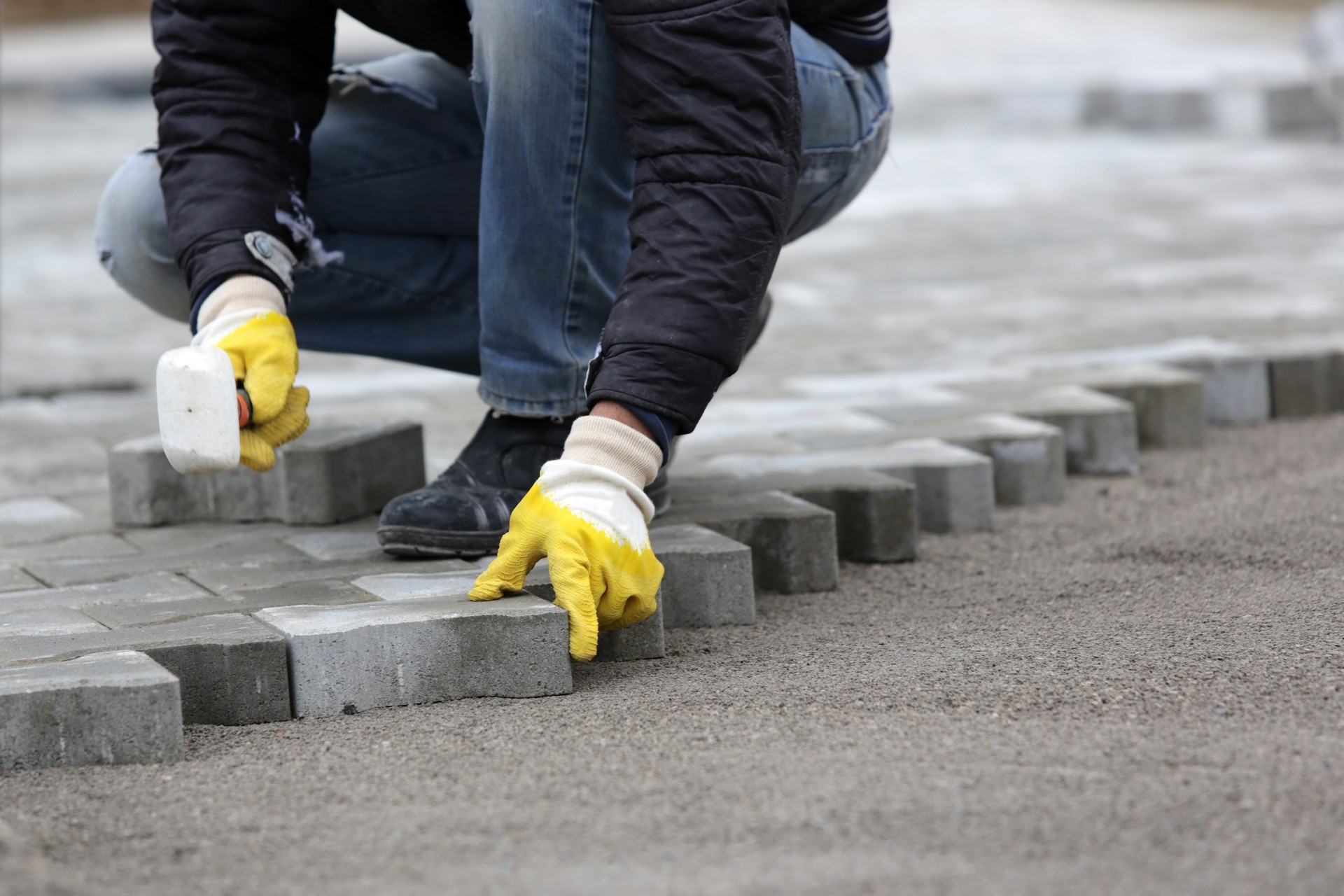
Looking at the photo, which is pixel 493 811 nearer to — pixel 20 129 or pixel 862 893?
pixel 862 893

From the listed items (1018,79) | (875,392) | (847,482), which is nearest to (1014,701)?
(847,482)

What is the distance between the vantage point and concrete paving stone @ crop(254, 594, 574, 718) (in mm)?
A: 1873

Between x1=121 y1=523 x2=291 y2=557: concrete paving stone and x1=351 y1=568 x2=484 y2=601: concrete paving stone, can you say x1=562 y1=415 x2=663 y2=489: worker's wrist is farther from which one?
x1=121 y1=523 x2=291 y2=557: concrete paving stone

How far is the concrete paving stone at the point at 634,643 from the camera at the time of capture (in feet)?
6.81

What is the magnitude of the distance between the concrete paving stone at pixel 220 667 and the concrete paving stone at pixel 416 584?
8.1 inches

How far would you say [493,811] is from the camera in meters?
1.52

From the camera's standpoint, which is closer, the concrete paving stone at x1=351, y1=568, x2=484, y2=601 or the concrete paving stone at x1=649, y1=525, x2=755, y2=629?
the concrete paving stone at x1=351, y1=568, x2=484, y2=601

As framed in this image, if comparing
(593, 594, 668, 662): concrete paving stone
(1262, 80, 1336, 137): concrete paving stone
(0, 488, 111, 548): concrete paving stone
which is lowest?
(593, 594, 668, 662): concrete paving stone

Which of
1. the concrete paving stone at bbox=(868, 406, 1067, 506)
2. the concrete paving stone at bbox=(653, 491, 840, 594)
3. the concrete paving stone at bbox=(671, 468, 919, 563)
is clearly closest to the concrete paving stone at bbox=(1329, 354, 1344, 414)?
the concrete paving stone at bbox=(868, 406, 1067, 506)

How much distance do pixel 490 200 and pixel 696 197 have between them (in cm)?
41

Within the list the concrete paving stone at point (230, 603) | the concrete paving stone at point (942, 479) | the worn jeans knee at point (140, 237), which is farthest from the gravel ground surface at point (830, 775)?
the worn jeans knee at point (140, 237)

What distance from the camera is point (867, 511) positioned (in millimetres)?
2590

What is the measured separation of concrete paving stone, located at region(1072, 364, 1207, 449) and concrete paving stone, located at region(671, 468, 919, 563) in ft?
3.10

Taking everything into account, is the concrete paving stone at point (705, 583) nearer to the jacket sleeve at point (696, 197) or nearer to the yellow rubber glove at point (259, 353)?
the jacket sleeve at point (696, 197)
